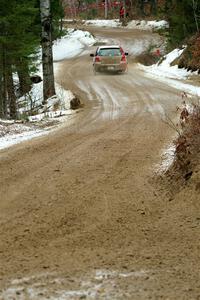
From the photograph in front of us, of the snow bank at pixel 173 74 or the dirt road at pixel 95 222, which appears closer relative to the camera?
the dirt road at pixel 95 222

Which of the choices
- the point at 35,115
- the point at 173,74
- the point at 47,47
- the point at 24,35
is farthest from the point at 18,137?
the point at 173,74

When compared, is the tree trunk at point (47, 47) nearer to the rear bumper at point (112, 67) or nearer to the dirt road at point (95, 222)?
the dirt road at point (95, 222)

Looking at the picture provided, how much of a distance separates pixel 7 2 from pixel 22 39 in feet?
4.93

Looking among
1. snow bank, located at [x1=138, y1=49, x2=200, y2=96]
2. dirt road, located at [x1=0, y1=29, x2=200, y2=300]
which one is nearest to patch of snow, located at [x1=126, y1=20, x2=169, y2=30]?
snow bank, located at [x1=138, y1=49, x2=200, y2=96]

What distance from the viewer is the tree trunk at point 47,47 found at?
16.9 metres

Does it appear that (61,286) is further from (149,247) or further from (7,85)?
(7,85)

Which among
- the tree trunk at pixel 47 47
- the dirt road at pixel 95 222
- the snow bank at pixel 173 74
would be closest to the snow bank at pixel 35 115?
the tree trunk at pixel 47 47

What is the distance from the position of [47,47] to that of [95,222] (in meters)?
12.7

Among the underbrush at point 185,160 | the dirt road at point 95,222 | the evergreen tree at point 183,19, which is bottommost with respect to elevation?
the dirt road at point 95,222

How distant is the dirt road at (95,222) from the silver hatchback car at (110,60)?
1793 centimetres

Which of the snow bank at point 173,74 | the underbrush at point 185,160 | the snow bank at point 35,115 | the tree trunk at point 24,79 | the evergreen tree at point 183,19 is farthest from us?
the evergreen tree at point 183,19

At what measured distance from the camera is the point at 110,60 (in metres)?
27.1

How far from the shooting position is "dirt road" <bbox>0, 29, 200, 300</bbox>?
401 centimetres

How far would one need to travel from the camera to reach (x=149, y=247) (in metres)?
4.69
